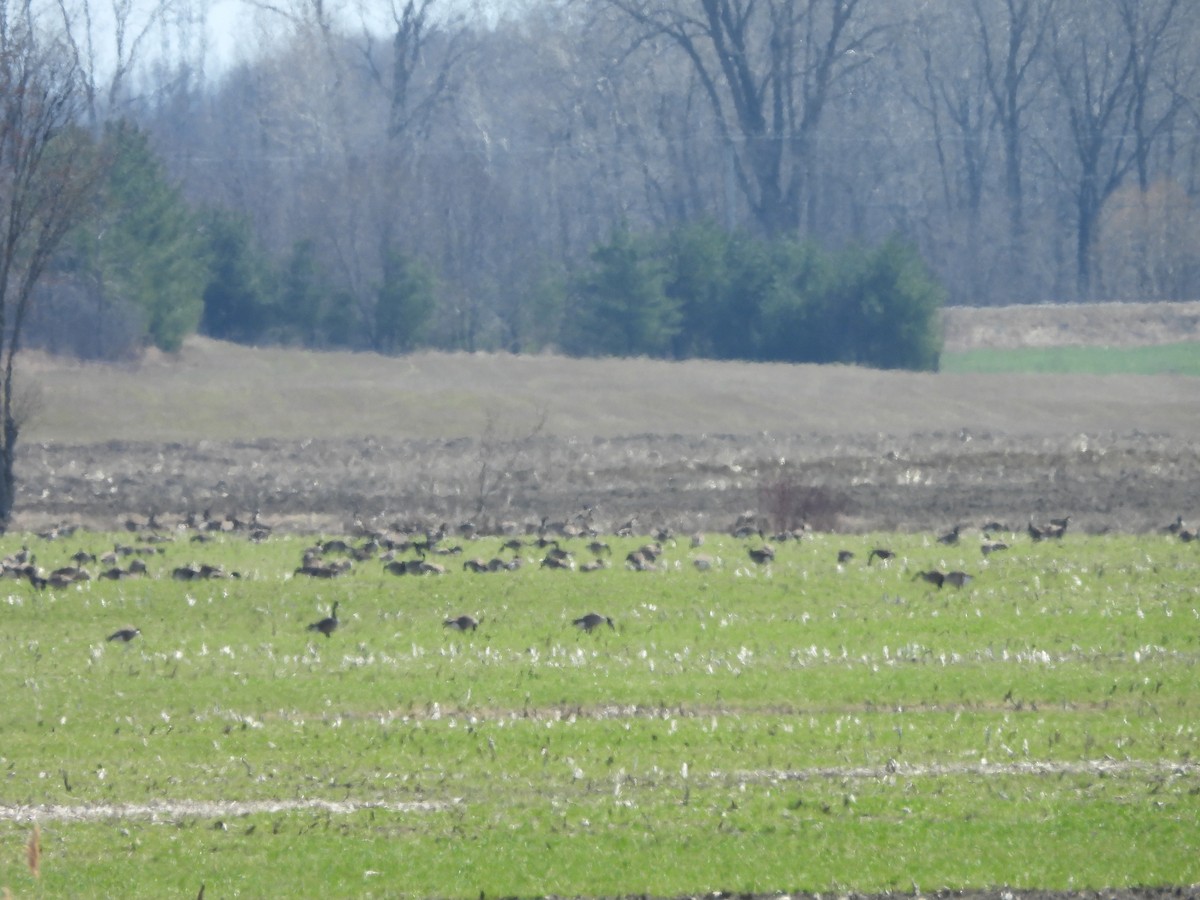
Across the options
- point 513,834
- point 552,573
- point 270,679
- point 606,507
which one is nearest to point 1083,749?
point 513,834

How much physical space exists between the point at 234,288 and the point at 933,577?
47581 millimetres

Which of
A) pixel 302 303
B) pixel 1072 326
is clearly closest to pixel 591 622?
pixel 302 303

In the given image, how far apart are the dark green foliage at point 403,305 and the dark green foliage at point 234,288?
4313 mm

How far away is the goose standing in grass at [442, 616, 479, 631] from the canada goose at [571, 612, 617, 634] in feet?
3.13

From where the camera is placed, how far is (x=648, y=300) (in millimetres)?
59406

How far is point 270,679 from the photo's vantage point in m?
13.8

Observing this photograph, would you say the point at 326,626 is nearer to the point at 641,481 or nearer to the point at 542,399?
the point at 641,481

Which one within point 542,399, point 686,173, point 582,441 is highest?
point 686,173

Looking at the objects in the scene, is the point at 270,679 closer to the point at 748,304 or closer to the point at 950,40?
the point at 748,304

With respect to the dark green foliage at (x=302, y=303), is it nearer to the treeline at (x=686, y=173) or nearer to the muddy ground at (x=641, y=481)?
the treeline at (x=686, y=173)

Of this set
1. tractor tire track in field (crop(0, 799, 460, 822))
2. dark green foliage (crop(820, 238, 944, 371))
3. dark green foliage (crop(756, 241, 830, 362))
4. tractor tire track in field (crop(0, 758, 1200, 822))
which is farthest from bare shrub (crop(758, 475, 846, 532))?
dark green foliage (crop(756, 241, 830, 362))

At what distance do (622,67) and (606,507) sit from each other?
5491 centimetres

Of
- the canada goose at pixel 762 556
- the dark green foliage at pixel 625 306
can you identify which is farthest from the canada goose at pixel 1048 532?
the dark green foliage at pixel 625 306

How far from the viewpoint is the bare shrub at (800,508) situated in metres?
28.2
